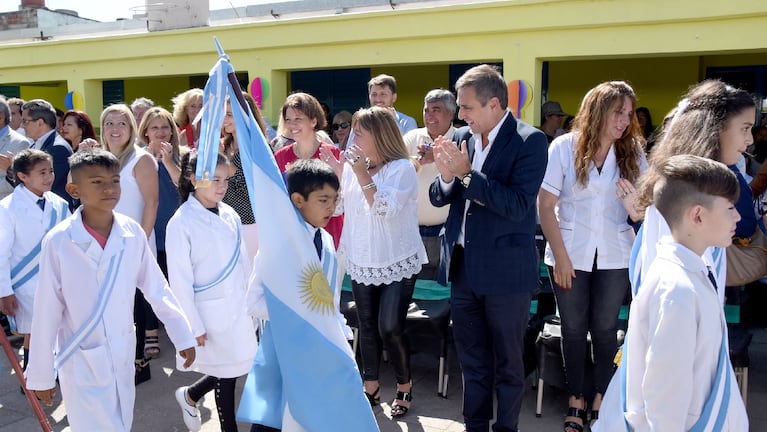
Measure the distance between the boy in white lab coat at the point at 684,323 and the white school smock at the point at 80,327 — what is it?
2.16 meters

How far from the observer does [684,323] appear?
212 cm

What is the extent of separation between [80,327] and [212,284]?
2.33 feet

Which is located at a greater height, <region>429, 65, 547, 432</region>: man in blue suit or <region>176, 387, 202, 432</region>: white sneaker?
Result: <region>429, 65, 547, 432</region>: man in blue suit

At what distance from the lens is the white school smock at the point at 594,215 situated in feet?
12.2

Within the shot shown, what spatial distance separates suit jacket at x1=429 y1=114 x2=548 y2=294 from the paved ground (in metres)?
1.10

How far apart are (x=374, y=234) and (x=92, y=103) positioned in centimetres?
1116

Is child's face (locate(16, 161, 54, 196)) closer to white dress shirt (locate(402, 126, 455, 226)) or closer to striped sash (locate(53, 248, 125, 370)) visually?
striped sash (locate(53, 248, 125, 370))

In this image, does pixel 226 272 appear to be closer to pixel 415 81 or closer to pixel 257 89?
pixel 257 89

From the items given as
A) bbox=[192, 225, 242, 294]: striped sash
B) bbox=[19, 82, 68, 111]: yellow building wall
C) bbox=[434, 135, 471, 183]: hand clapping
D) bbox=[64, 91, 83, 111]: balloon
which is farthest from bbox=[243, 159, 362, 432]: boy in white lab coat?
bbox=[19, 82, 68, 111]: yellow building wall

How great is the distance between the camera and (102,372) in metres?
3.04

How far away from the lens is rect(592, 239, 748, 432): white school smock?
2127 mm

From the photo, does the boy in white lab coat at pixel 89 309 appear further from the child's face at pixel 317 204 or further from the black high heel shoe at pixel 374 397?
the black high heel shoe at pixel 374 397

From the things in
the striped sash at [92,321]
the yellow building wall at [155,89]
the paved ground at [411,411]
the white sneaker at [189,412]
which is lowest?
the paved ground at [411,411]

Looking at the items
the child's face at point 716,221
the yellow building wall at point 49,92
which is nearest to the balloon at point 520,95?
the child's face at point 716,221
